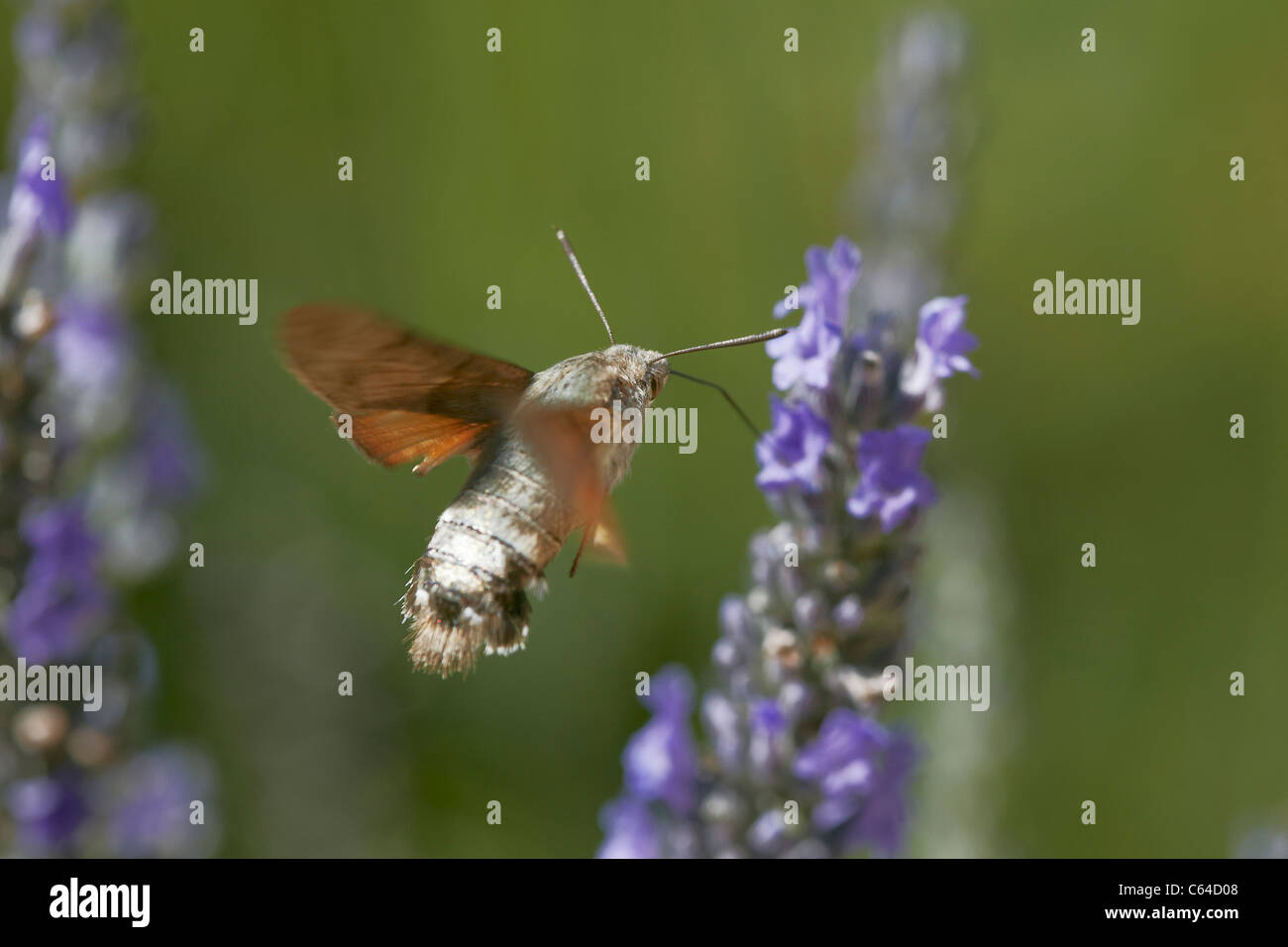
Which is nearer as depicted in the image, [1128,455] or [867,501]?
[867,501]

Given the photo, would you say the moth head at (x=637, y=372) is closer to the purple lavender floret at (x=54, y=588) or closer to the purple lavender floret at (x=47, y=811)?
the purple lavender floret at (x=54, y=588)

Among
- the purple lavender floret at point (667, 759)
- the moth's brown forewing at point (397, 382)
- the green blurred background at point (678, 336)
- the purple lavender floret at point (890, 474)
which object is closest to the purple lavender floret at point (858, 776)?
the purple lavender floret at point (667, 759)

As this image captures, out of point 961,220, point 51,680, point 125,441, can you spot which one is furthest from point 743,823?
point 961,220

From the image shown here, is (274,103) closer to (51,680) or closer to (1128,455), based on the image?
(51,680)

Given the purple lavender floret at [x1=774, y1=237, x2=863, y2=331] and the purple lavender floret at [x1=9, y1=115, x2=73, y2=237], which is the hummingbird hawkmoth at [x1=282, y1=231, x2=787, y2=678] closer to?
the purple lavender floret at [x1=774, y1=237, x2=863, y2=331]

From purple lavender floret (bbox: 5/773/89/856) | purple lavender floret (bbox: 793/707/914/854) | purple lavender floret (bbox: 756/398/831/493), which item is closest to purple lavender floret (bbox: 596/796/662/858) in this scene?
purple lavender floret (bbox: 793/707/914/854)

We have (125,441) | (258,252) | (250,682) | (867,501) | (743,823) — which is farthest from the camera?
(258,252)
